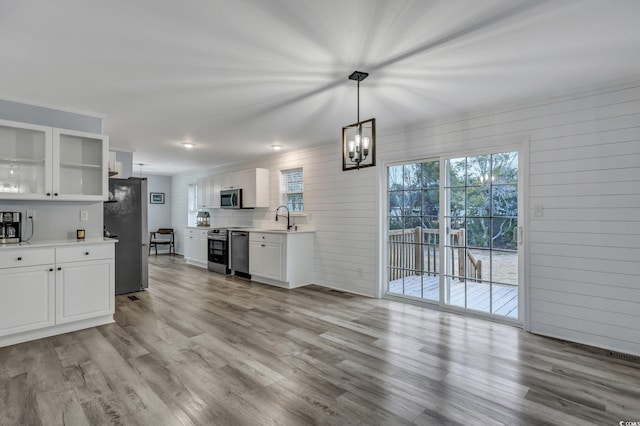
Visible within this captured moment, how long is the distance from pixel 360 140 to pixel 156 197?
345 inches

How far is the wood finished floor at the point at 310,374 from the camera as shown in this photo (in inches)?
78.4

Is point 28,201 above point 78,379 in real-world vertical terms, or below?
above

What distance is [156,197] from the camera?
9812mm

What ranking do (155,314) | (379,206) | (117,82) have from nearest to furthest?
1. (117,82)
2. (155,314)
3. (379,206)

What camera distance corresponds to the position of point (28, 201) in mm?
3467

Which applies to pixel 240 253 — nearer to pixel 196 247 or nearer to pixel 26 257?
pixel 196 247

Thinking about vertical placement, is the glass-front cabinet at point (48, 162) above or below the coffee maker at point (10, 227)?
above

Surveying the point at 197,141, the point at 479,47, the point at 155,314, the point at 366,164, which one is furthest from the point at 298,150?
the point at 479,47

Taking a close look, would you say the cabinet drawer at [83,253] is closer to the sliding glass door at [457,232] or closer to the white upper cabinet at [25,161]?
the white upper cabinet at [25,161]

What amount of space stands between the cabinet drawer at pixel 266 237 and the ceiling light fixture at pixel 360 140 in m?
2.66

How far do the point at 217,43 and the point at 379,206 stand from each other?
3.08 meters

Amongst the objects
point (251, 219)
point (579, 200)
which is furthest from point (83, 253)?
point (579, 200)

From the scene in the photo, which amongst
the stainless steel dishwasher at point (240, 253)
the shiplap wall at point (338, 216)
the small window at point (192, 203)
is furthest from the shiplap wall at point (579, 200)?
the small window at point (192, 203)

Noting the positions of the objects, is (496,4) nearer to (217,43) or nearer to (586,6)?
(586,6)
